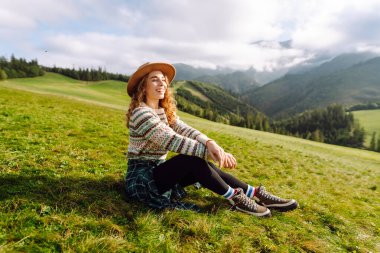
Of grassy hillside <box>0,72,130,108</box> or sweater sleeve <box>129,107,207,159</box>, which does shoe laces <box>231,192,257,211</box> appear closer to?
sweater sleeve <box>129,107,207,159</box>

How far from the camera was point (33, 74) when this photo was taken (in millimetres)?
151625

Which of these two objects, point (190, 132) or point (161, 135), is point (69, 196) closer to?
point (161, 135)

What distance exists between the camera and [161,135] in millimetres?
6496

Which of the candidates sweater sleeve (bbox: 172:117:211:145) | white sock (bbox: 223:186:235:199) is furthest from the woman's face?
white sock (bbox: 223:186:235:199)

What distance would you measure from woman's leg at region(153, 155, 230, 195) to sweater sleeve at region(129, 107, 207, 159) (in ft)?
0.78

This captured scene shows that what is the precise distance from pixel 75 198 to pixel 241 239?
359cm

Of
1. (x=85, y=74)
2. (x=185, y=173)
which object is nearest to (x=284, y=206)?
(x=185, y=173)

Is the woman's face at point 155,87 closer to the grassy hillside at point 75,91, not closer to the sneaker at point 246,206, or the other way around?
the sneaker at point 246,206

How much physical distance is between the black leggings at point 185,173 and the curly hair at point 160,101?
5.64 feet

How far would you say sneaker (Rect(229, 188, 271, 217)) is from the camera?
6836 millimetres

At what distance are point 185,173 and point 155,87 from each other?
2.35m

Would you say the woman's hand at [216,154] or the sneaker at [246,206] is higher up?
the woman's hand at [216,154]

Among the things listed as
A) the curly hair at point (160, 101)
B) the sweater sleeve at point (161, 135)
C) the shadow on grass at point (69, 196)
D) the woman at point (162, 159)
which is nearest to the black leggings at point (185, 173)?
the woman at point (162, 159)

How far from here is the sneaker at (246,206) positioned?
6836 millimetres
